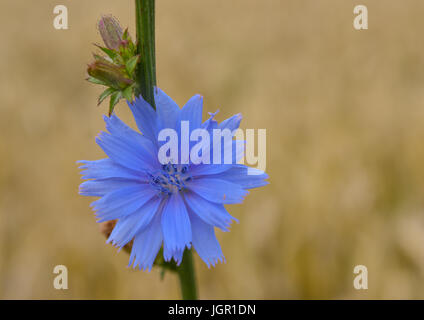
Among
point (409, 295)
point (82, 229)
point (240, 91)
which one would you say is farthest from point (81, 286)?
point (240, 91)

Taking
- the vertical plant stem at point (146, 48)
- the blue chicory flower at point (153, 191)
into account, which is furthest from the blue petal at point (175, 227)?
the vertical plant stem at point (146, 48)

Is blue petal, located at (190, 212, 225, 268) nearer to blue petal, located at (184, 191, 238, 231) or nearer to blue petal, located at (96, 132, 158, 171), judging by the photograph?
blue petal, located at (184, 191, 238, 231)

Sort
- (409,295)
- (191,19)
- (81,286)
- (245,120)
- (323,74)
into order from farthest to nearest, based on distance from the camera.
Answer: (191,19), (323,74), (245,120), (81,286), (409,295)

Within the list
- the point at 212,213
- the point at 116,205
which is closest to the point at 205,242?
the point at 212,213

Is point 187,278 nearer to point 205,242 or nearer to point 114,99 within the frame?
point 205,242

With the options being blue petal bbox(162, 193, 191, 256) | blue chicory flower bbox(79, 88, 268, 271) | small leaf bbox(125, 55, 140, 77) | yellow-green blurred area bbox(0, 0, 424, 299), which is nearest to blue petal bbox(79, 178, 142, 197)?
blue chicory flower bbox(79, 88, 268, 271)

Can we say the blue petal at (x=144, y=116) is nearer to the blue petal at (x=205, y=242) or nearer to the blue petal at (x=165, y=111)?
the blue petal at (x=165, y=111)
